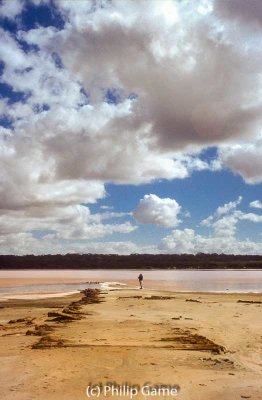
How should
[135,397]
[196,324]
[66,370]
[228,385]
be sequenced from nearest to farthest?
[135,397], [228,385], [66,370], [196,324]

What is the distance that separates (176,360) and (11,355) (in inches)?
190

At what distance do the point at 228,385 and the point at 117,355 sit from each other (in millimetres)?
3704

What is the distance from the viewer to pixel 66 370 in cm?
1010

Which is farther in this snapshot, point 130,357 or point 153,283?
point 153,283

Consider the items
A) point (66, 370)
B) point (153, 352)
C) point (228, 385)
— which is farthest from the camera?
point (153, 352)

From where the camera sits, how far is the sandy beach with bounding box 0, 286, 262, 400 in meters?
8.73

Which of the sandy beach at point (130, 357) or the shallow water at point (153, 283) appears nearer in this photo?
the sandy beach at point (130, 357)

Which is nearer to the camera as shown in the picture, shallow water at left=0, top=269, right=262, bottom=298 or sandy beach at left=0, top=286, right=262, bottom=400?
sandy beach at left=0, top=286, right=262, bottom=400

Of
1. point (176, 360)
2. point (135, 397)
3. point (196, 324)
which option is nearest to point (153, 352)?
point (176, 360)

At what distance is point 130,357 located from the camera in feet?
37.4

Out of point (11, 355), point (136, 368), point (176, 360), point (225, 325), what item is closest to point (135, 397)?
point (136, 368)

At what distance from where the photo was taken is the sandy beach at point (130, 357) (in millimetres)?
8734

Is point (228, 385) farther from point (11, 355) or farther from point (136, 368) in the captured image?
point (11, 355)

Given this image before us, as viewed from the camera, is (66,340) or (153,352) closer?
(153,352)
